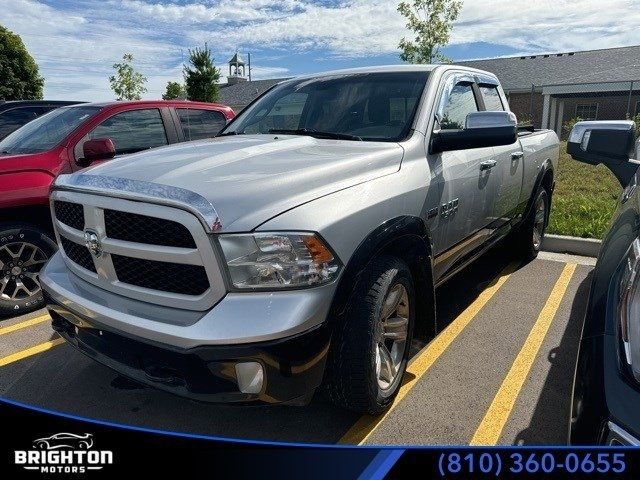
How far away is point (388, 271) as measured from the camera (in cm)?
238

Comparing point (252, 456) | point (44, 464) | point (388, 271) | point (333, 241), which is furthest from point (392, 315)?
point (44, 464)

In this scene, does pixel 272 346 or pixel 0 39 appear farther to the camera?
pixel 0 39

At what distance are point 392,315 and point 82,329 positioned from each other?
1.58 m

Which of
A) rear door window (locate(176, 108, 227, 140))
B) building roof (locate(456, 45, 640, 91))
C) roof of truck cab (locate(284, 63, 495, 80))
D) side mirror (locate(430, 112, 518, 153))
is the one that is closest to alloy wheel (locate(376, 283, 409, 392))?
side mirror (locate(430, 112, 518, 153))

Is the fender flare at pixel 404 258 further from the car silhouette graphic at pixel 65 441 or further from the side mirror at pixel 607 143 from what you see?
the side mirror at pixel 607 143

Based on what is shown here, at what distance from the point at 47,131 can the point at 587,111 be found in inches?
1053

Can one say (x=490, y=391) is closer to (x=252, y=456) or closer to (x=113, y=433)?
(x=252, y=456)

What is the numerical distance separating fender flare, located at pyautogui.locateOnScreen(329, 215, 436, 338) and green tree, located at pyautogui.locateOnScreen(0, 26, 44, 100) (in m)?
35.4

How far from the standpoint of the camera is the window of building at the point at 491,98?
4048 mm

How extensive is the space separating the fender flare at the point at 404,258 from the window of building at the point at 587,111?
84.8 ft

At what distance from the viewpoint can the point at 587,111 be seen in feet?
81.9

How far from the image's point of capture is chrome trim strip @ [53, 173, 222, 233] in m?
1.90

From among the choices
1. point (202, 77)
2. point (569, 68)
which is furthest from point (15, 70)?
point (569, 68)

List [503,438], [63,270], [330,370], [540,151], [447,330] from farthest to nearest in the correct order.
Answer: [540,151] → [447,330] → [63,270] → [503,438] → [330,370]
